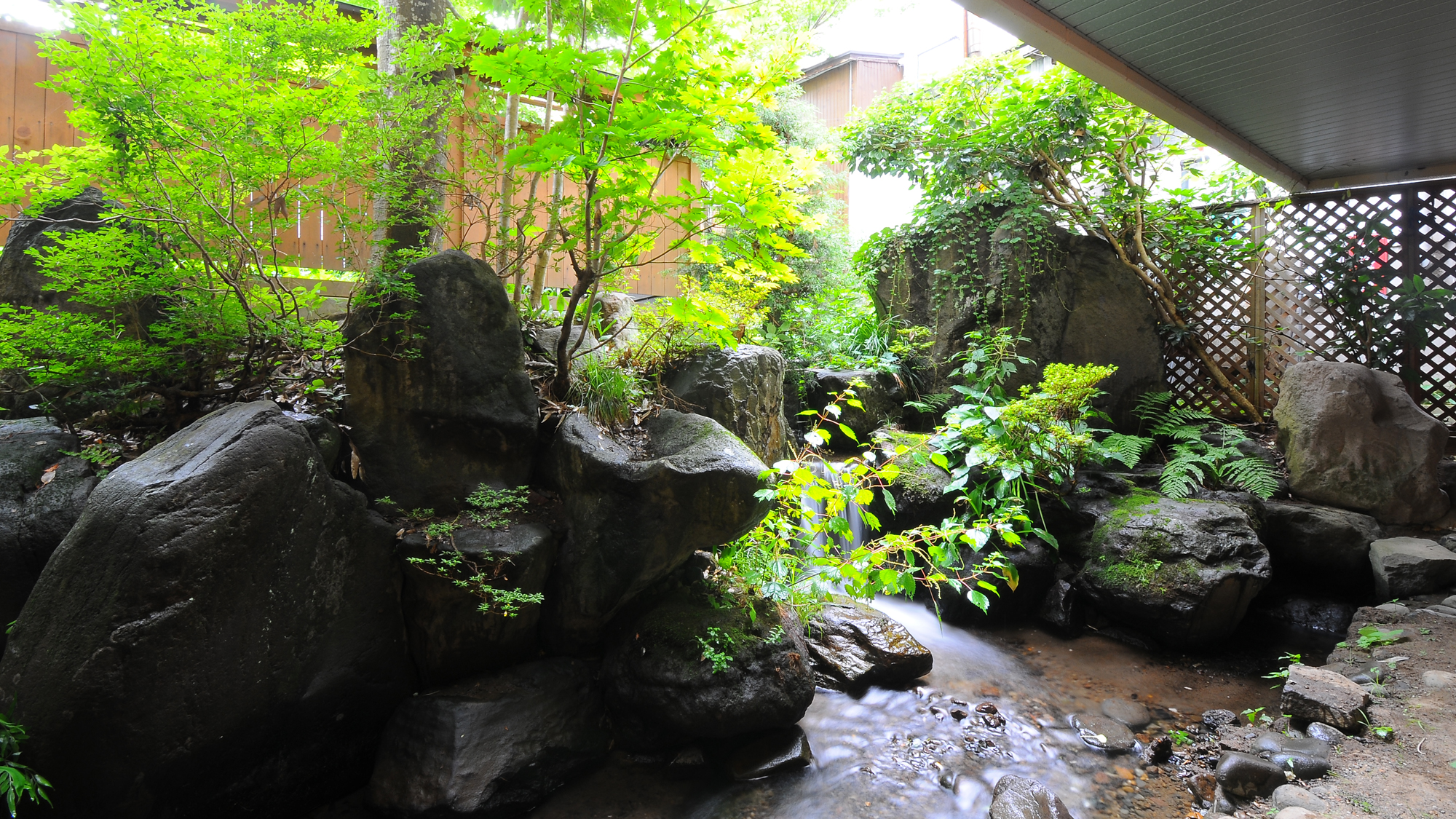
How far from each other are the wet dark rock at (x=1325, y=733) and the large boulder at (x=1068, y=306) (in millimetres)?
4154

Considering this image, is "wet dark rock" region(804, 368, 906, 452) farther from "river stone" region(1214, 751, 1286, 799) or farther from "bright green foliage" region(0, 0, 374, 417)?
"bright green foliage" region(0, 0, 374, 417)

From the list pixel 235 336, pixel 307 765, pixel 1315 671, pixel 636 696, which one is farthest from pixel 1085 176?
pixel 307 765

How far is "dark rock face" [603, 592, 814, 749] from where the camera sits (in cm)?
342

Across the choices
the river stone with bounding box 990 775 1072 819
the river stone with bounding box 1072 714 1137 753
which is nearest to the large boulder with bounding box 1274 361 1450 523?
the river stone with bounding box 1072 714 1137 753

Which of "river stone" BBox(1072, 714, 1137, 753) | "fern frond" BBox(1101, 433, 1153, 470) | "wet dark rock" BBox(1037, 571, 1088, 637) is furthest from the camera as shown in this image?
"fern frond" BBox(1101, 433, 1153, 470)

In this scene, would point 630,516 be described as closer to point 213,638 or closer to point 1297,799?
point 213,638

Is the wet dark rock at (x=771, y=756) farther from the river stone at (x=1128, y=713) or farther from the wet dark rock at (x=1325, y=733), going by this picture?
the wet dark rock at (x=1325, y=733)

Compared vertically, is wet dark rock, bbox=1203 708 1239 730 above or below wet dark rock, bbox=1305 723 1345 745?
below

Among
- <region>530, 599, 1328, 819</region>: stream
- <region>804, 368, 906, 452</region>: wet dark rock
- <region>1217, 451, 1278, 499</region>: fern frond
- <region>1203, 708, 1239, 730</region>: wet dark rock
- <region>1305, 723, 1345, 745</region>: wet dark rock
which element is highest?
<region>804, 368, 906, 452</region>: wet dark rock

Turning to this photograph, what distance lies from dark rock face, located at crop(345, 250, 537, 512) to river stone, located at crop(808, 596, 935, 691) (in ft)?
7.90

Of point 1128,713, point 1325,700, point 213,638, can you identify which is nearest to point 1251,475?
point 1325,700

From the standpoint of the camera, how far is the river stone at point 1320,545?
5.11 m

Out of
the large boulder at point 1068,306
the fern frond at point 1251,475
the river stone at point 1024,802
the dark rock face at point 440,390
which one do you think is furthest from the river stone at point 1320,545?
the dark rock face at point 440,390

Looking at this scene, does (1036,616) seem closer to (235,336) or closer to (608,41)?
(608,41)
